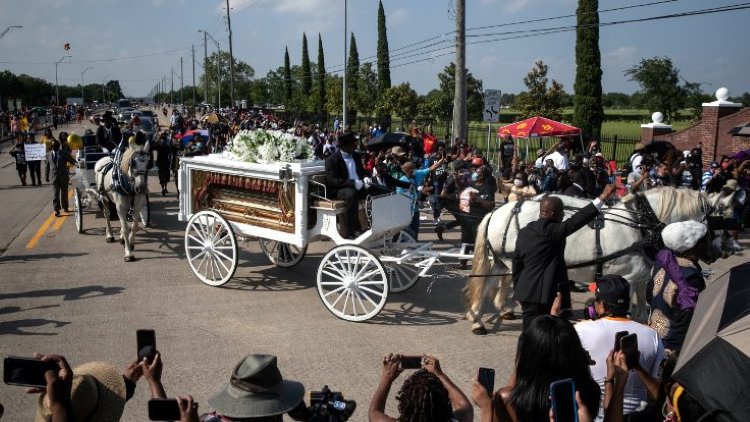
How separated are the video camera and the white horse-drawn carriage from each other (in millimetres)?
4451

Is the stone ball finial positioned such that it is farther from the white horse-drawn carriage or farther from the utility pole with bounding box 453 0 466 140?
the white horse-drawn carriage

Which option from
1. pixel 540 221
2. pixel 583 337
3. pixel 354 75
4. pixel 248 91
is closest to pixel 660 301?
pixel 583 337

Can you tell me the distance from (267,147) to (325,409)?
6.22 meters

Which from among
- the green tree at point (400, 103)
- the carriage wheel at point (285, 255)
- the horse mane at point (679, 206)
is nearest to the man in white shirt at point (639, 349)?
the horse mane at point (679, 206)

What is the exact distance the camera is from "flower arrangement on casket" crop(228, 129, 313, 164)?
29.2 feet

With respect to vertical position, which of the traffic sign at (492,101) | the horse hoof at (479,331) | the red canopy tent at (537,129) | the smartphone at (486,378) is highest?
the traffic sign at (492,101)

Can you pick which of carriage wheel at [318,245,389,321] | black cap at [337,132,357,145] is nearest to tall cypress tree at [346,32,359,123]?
black cap at [337,132,357,145]

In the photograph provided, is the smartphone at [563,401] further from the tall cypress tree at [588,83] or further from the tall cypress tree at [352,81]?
the tall cypress tree at [352,81]

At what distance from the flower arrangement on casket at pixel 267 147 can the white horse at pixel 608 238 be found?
2.90 meters

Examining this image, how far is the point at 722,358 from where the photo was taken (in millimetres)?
2645

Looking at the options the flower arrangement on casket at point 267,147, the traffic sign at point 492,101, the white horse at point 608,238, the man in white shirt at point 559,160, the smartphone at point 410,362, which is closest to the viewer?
the smartphone at point 410,362

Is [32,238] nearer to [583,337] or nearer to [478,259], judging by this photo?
[478,259]

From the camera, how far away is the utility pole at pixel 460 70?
18.0 meters

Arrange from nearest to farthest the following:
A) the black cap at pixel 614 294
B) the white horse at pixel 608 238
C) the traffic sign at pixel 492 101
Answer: the black cap at pixel 614 294 → the white horse at pixel 608 238 → the traffic sign at pixel 492 101
